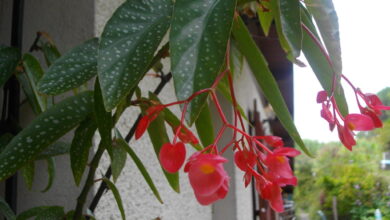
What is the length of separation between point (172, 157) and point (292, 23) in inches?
5.7

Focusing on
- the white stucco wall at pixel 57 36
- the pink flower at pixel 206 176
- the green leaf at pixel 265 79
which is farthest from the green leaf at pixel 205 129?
the white stucco wall at pixel 57 36

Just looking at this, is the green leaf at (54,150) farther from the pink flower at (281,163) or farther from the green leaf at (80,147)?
the pink flower at (281,163)

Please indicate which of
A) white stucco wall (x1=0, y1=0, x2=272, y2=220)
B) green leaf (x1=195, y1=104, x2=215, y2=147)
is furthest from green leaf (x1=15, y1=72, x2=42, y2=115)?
green leaf (x1=195, y1=104, x2=215, y2=147)

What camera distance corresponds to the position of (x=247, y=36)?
0.44 metres

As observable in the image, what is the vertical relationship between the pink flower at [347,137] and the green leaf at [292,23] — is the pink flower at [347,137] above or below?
below

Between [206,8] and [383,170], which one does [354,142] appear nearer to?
[206,8]

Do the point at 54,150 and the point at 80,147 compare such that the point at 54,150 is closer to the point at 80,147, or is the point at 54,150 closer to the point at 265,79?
the point at 80,147

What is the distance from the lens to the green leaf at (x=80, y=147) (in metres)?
0.47

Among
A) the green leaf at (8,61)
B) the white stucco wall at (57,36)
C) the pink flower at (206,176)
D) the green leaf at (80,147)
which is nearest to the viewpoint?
the pink flower at (206,176)

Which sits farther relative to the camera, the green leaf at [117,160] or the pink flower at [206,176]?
the green leaf at [117,160]

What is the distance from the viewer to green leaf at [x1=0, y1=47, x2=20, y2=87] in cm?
59

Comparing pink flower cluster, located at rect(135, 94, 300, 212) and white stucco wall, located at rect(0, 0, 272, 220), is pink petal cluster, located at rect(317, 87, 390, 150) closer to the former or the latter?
pink flower cluster, located at rect(135, 94, 300, 212)

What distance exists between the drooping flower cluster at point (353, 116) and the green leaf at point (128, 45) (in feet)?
0.55

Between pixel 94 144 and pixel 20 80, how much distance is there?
6.3 inches
